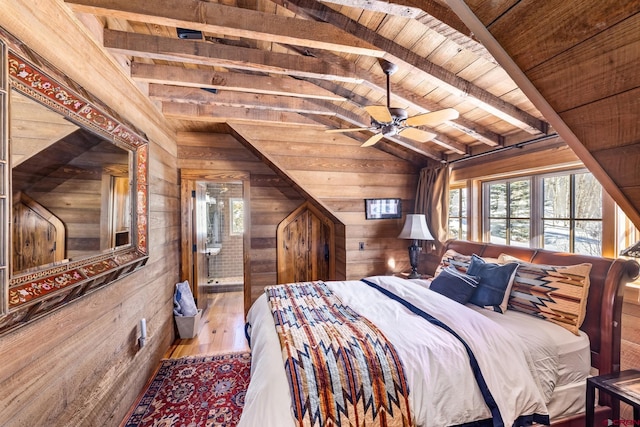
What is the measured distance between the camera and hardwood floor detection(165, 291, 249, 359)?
305cm

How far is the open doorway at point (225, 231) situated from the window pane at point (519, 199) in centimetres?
449

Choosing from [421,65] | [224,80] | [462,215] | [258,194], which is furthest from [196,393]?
[462,215]

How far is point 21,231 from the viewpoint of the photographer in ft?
3.45

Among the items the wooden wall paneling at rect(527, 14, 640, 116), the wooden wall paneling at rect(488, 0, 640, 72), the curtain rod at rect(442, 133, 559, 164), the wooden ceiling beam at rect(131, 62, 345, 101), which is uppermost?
the wooden ceiling beam at rect(131, 62, 345, 101)

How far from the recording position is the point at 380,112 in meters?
1.99

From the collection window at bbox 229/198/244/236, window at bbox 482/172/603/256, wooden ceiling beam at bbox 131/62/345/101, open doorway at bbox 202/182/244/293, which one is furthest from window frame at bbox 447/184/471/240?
window at bbox 229/198/244/236

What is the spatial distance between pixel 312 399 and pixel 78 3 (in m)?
2.24

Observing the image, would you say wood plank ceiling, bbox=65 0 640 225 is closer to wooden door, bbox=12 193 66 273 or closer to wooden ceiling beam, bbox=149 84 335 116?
wooden ceiling beam, bbox=149 84 335 116

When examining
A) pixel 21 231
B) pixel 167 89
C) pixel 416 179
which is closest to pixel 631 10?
pixel 21 231

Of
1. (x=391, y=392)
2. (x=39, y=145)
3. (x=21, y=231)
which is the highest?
(x=39, y=145)

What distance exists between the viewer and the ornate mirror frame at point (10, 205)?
96 centimetres

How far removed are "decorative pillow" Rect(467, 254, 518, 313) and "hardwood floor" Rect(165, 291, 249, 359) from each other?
94.7 inches

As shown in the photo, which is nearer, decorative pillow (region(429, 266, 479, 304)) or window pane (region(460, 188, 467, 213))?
decorative pillow (region(429, 266, 479, 304))

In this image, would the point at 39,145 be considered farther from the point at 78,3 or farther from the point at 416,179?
the point at 416,179
